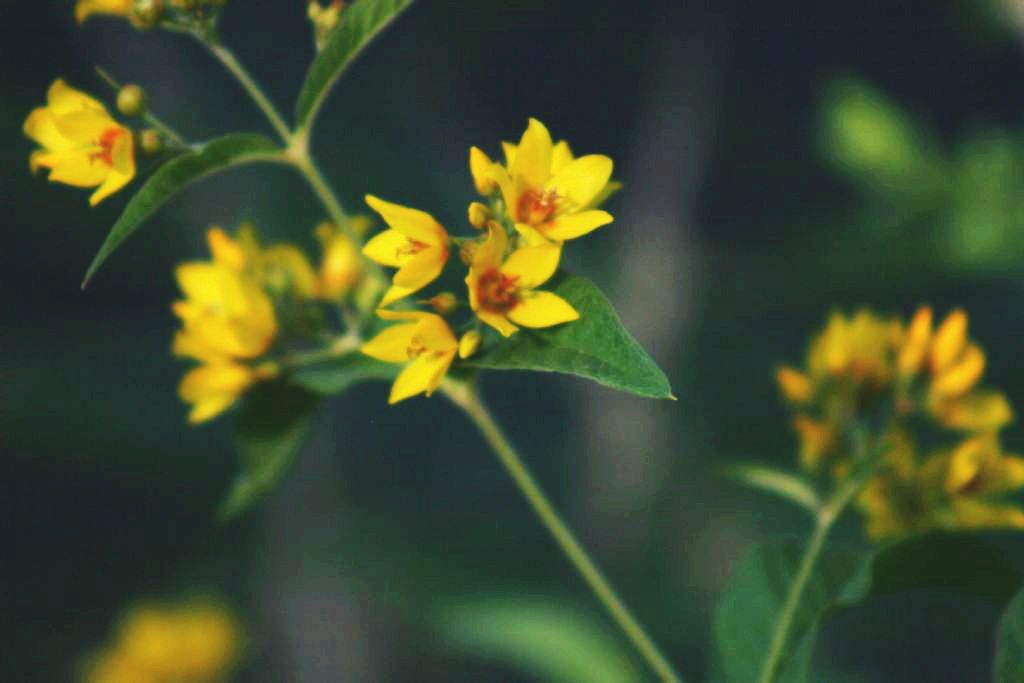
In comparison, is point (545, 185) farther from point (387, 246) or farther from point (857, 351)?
point (857, 351)

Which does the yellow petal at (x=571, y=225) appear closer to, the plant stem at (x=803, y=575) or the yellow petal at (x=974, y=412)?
the plant stem at (x=803, y=575)

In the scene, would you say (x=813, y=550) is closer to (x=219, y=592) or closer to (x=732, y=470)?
(x=732, y=470)

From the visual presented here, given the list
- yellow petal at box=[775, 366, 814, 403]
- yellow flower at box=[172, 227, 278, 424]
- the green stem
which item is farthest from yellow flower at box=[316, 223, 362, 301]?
yellow petal at box=[775, 366, 814, 403]

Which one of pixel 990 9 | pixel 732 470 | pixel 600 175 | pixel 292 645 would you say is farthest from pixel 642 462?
pixel 600 175

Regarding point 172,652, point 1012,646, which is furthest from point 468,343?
point 172,652

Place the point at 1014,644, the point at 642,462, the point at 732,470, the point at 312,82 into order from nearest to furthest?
the point at 1014,644, the point at 312,82, the point at 732,470, the point at 642,462
